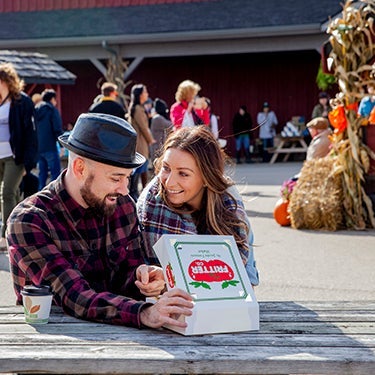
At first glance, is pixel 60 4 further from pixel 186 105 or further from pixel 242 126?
pixel 186 105

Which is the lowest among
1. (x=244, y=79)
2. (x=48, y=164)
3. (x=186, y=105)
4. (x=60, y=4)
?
(x=48, y=164)

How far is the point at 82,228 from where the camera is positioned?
3277mm

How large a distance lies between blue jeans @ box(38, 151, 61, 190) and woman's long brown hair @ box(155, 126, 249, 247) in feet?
28.0

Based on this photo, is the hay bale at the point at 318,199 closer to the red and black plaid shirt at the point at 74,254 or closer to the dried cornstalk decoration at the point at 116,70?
the red and black plaid shirt at the point at 74,254

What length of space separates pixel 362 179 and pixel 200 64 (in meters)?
16.9

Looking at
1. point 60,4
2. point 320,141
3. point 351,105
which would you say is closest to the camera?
point 351,105

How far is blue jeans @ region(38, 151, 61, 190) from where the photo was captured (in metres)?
12.2

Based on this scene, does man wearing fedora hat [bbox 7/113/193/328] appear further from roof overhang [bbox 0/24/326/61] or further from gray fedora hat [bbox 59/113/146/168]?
roof overhang [bbox 0/24/326/61]

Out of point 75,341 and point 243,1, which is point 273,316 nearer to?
point 75,341

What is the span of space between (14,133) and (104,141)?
527 cm

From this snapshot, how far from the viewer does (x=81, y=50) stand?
25.3 m

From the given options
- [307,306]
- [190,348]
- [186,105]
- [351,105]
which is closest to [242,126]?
[186,105]

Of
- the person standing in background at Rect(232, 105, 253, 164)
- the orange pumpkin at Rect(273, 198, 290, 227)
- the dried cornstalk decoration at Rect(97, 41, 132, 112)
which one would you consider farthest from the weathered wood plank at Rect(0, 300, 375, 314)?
the dried cornstalk decoration at Rect(97, 41, 132, 112)

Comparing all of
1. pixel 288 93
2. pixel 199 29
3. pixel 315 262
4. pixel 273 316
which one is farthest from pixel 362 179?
pixel 288 93
